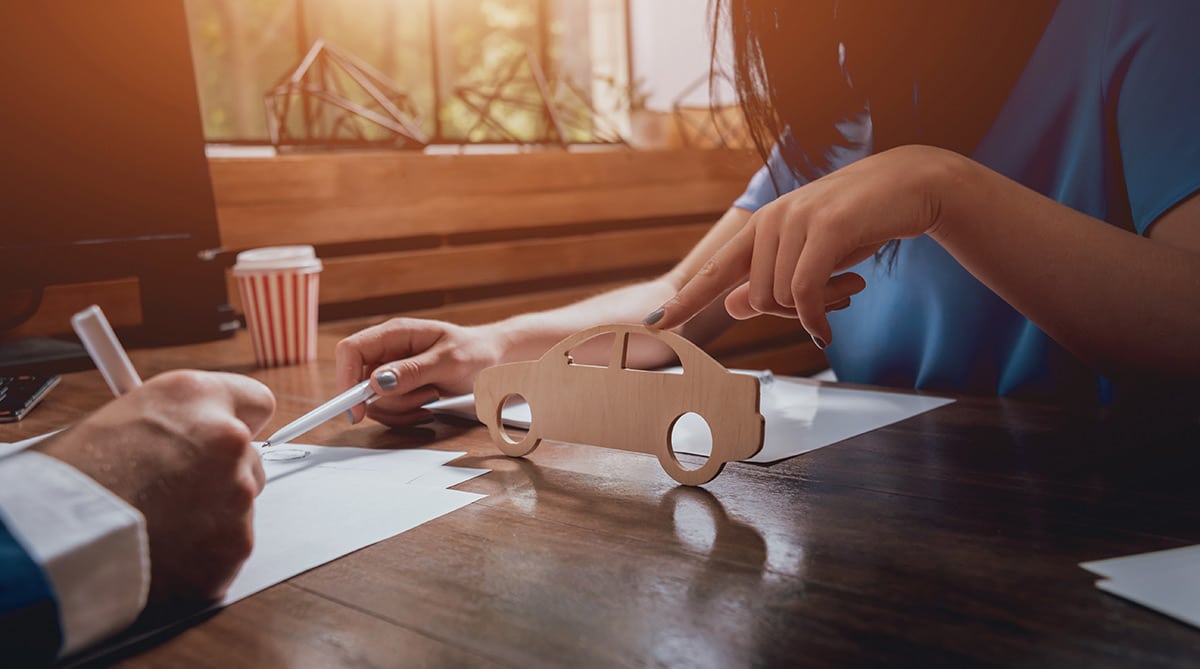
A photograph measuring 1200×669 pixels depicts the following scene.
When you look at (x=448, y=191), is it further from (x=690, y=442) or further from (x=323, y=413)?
(x=690, y=442)

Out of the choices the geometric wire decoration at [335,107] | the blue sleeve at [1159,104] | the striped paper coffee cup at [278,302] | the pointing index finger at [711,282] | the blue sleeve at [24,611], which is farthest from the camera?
the geometric wire decoration at [335,107]

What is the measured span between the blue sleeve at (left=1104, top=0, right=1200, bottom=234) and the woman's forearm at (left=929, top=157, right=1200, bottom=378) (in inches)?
3.7

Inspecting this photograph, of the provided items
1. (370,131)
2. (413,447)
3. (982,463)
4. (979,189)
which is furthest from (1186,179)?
(370,131)

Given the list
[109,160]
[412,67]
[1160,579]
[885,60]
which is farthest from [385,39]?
[1160,579]

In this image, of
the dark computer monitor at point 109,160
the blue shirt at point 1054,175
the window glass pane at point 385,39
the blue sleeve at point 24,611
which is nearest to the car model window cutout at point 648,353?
the blue shirt at point 1054,175

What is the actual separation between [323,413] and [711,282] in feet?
1.24

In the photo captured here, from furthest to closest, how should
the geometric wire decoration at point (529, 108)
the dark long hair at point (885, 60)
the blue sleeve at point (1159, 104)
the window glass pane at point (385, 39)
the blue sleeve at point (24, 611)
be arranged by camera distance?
1. the window glass pane at point (385, 39)
2. the geometric wire decoration at point (529, 108)
3. the dark long hair at point (885, 60)
4. the blue sleeve at point (1159, 104)
5. the blue sleeve at point (24, 611)

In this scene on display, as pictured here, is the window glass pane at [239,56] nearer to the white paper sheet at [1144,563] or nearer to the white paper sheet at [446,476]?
the white paper sheet at [446,476]

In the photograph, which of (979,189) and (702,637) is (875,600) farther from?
(979,189)

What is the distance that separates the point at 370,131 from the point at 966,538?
110 inches

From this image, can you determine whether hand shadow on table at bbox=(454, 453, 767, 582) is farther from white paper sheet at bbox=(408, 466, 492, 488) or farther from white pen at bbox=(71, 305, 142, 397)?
white pen at bbox=(71, 305, 142, 397)

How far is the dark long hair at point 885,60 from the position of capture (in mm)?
1046

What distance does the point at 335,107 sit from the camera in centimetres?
309

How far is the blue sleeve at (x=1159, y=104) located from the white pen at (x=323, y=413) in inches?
31.0
